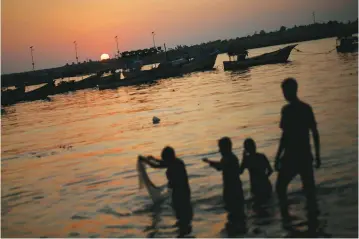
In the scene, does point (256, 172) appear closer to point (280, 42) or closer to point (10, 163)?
point (10, 163)

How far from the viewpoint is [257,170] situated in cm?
687

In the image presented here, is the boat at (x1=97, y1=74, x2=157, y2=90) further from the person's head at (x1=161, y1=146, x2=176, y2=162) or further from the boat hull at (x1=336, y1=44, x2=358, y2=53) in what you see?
the person's head at (x1=161, y1=146, x2=176, y2=162)

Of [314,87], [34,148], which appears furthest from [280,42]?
[34,148]

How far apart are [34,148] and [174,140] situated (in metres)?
7.10

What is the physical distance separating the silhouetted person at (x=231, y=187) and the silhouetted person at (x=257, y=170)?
19 cm

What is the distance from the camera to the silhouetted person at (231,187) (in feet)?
21.2

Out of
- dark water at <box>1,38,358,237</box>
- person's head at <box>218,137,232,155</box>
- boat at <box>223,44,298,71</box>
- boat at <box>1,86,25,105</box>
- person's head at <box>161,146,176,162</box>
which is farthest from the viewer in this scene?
boat at <box>223,44,298,71</box>

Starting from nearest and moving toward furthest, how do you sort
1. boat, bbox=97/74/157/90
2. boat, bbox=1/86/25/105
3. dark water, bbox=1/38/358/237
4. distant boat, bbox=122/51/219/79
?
1. dark water, bbox=1/38/358/237
2. boat, bbox=1/86/25/105
3. boat, bbox=97/74/157/90
4. distant boat, bbox=122/51/219/79

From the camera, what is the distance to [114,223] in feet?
25.3

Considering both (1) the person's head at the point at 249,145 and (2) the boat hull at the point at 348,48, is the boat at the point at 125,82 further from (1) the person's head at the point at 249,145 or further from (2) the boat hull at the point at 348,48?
(1) the person's head at the point at 249,145

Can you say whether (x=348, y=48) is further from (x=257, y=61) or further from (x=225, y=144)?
(x=225, y=144)

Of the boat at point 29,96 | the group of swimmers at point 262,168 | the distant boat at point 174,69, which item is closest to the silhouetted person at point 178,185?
the group of swimmers at point 262,168

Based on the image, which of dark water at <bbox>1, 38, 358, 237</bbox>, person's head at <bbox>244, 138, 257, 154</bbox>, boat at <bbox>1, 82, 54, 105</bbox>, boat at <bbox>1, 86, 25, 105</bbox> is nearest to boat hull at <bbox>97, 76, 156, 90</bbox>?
boat at <bbox>1, 82, 54, 105</bbox>

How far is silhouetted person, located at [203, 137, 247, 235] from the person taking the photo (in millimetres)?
6469
